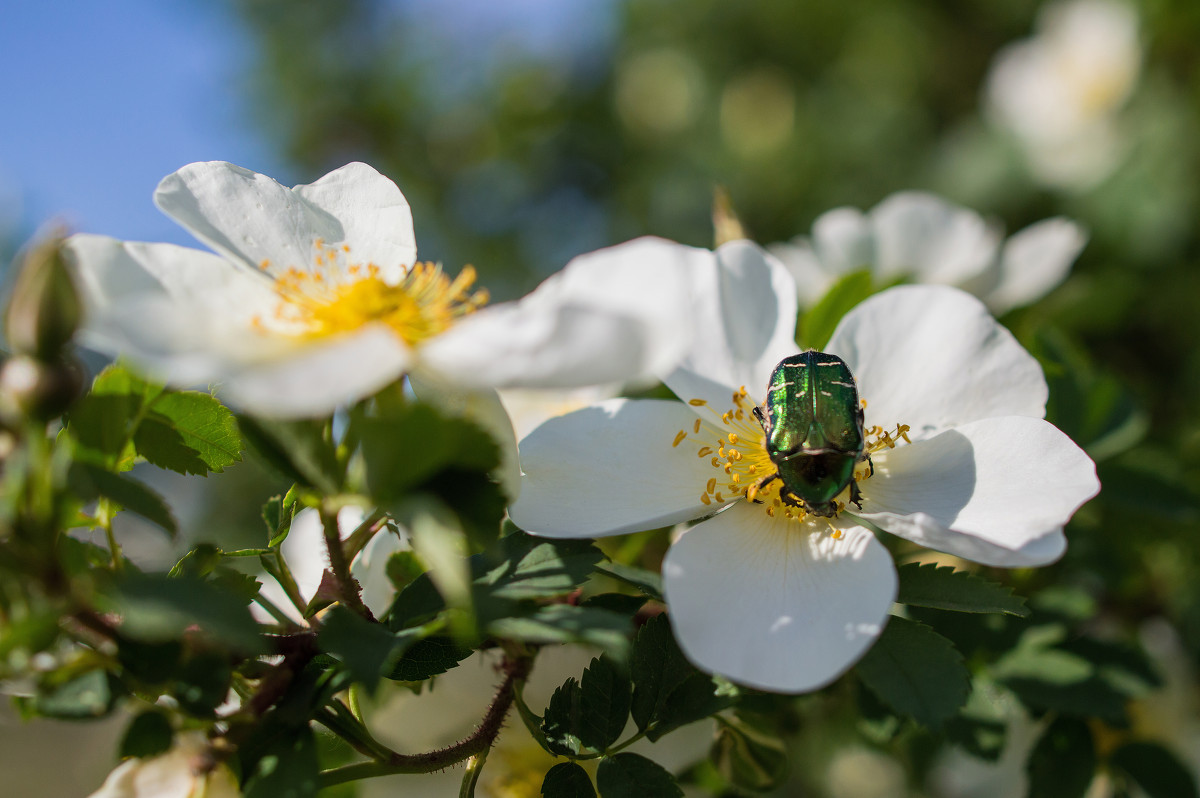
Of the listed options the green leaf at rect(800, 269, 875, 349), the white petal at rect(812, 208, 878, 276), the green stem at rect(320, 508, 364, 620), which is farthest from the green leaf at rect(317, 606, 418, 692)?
the white petal at rect(812, 208, 878, 276)

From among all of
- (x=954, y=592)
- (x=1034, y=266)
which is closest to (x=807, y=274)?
(x=1034, y=266)

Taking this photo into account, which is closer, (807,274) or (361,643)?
(361,643)

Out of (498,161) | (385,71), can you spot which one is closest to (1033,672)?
(498,161)

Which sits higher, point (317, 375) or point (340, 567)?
point (317, 375)

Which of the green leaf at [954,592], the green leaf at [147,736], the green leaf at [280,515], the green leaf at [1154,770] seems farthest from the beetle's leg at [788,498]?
the green leaf at [1154,770]

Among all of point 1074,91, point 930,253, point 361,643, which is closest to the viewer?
point 361,643

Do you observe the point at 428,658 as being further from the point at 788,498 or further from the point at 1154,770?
the point at 1154,770
